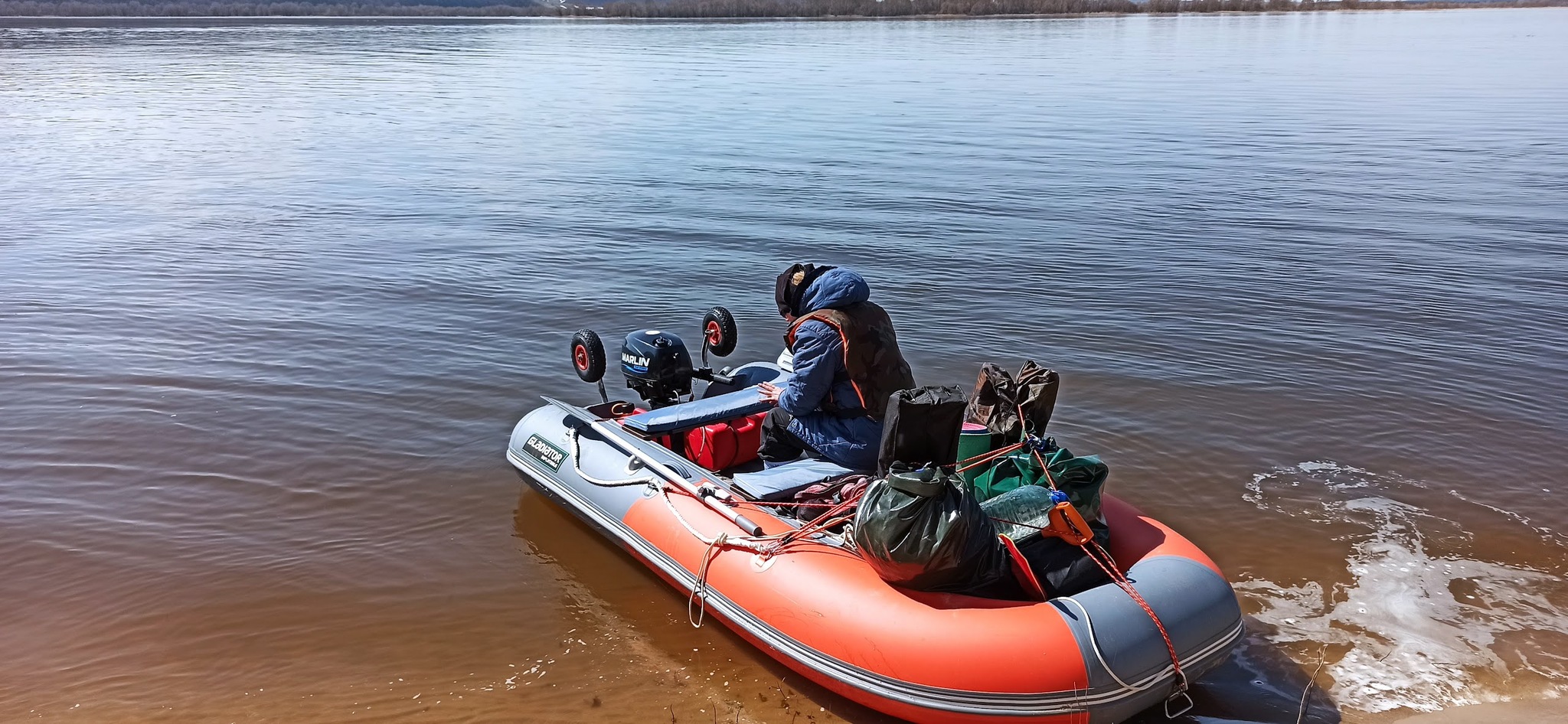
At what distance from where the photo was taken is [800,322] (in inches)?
211

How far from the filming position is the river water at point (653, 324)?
16.5 feet

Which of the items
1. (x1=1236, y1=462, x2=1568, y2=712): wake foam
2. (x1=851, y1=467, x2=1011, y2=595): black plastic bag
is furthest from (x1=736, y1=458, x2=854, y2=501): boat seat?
(x1=1236, y1=462, x2=1568, y2=712): wake foam

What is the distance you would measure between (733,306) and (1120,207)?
19.7 feet

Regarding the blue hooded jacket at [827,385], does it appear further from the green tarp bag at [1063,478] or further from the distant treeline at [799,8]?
the distant treeline at [799,8]

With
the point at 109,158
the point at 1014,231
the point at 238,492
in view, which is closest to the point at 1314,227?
the point at 1014,231

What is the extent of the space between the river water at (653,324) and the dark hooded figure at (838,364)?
1073 mm

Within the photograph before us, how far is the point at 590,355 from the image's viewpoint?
6668mm

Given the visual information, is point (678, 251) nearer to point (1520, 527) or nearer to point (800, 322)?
point (800, 322)

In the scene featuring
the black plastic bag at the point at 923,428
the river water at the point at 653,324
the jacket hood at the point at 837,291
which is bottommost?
the river water at the point at 653,324

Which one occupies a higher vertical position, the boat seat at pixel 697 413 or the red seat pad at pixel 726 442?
the boat seat at pixel 697 413

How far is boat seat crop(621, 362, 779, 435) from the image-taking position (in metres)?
6.02

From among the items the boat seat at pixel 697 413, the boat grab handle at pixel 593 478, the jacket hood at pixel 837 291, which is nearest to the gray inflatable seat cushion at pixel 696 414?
the boat seat at pixel 697 413

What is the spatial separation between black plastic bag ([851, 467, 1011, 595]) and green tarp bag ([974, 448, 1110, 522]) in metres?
0.42

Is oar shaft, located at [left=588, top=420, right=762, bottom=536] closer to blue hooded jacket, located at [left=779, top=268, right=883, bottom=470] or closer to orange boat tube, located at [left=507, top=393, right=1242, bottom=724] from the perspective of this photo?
Answer: orange boat tube, located at [left=507, top=393, right=1242, bottom=724]
